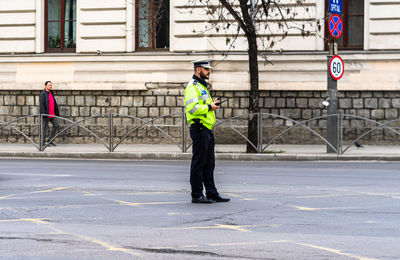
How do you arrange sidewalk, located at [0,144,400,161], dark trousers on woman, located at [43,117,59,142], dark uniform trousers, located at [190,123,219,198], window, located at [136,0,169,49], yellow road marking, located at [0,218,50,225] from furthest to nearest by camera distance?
window, located at [136,0,169,49] → dark trousers on woman, located at [43,117,59,142] → sidewalk, located at [0,144,400,161] → dark uniform trousers, located at [190,123,219,198] → yellow road marking, located at [0,218,50,225]

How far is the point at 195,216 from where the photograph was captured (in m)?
9.24

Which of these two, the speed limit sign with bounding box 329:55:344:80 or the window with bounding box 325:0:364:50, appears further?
the window with bounding box 325:0:364:50

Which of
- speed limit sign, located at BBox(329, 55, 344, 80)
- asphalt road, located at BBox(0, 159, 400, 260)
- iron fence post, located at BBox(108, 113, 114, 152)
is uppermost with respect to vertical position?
speed limit sign, located at BBox(329, 55, 344, 80)

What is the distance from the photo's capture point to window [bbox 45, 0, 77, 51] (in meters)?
25.8

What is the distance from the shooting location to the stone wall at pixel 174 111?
2042 centimetres

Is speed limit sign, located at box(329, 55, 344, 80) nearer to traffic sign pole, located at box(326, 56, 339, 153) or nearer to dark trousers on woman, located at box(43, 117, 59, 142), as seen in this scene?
traffic sign pole, located at box(326, 56, 339, 153)

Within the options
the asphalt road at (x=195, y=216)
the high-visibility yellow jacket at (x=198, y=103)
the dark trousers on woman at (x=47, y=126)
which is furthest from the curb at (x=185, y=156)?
A: the high-visibility yellow jacket at (x=198, y=103)

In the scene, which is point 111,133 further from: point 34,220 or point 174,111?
point 34,220

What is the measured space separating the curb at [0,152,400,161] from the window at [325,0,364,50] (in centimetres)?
560

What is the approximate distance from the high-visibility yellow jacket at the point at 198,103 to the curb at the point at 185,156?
8716 mm

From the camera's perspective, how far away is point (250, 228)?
27.3ft

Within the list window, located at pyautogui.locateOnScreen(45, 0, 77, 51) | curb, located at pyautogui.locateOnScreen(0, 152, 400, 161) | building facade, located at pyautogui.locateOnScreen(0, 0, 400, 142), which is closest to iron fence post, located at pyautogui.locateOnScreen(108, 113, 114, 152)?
curb, located at pyautogui.locateOnScreen(0, 152, 400, 161)

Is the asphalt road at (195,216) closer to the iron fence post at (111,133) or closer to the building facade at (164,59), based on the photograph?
the iron fence post at (111,133)

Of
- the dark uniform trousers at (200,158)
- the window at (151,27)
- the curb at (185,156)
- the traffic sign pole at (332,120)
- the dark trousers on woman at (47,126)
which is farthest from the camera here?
the window at (151,27)
